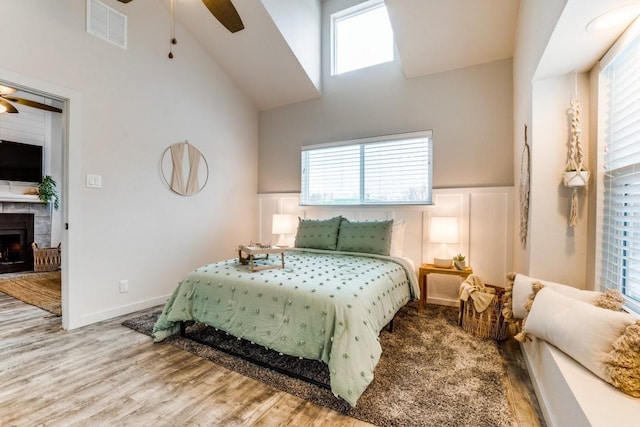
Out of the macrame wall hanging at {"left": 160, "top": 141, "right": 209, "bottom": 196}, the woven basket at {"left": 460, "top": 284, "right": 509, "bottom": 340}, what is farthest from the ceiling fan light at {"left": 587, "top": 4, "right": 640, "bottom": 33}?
the macrame wall hanging at {"left": 160, "top": 141, "right": 209, "bottom": 196}

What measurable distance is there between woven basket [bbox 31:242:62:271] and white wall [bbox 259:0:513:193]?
13.6ft

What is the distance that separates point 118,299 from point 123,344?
811 mm

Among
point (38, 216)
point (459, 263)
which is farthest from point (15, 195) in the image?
point (459, 263)

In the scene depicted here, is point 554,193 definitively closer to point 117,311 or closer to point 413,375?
point 413,375

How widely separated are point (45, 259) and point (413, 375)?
20.4 ft

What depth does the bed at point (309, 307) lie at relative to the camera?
158 cm

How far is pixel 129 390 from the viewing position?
172 cm

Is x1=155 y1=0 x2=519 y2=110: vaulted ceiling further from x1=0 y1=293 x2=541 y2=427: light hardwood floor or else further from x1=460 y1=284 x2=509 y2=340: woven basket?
x1=0 y1=293 x2=541 y2=427: light hardwood floor

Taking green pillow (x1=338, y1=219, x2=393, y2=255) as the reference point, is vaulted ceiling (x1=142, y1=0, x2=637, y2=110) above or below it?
above

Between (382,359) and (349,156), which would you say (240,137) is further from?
(382,359)

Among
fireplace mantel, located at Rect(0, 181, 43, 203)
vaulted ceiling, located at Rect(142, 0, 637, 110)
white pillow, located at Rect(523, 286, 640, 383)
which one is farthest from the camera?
fireplace mantel, located at Rect(0, 181, 43, 203)

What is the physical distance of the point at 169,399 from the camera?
1.63 metres

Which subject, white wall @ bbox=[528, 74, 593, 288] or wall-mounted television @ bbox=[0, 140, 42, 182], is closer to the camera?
white wall @ bbox=[528, 74, 593, 288]

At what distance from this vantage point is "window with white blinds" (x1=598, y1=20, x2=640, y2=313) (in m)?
1.55
